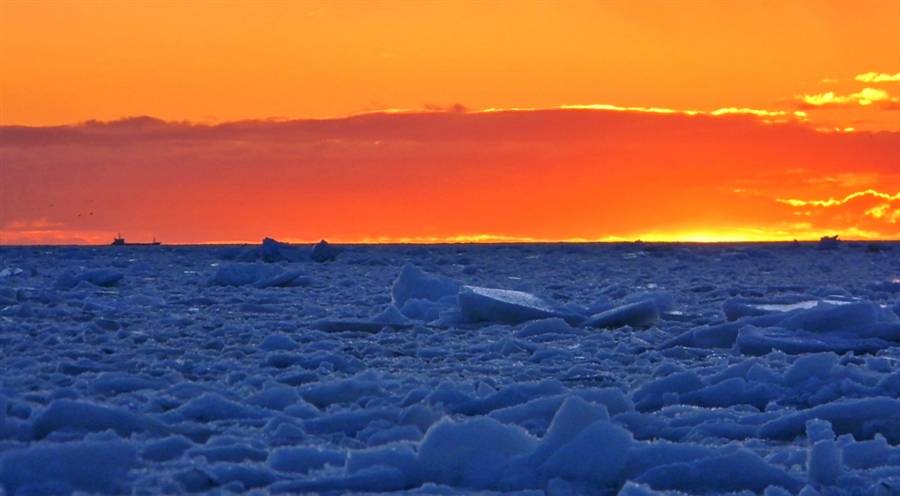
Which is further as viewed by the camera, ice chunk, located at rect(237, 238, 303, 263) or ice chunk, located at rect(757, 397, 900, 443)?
ice chunk, located at rect(237, 238, 303, 263)

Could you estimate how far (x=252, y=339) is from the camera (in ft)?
19.3

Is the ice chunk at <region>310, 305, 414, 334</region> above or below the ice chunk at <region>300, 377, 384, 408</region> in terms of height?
below

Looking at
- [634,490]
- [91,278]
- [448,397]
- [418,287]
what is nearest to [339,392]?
[448,397]

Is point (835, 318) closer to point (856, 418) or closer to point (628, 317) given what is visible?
point (628, 317)

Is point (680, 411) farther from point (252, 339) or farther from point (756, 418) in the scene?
point (252, 339)

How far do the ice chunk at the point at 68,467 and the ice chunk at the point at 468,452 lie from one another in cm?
84

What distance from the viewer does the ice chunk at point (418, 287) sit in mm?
7996

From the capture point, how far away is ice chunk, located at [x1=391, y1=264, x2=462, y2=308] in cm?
800

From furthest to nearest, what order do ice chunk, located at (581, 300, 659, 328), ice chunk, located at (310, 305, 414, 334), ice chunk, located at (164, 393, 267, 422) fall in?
ice chunk, located at (581, 300, 659, 328) < ice chunk, located at (310, 305, 414, 334) < ice chunk, located at (164, 393, 267, 422)

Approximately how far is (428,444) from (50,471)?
103 cm

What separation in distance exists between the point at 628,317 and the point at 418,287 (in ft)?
6.51

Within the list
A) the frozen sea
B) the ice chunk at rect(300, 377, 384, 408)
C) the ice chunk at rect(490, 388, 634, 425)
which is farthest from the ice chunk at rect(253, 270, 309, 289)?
the ice chunk at rect(490, 388, 634, 425)

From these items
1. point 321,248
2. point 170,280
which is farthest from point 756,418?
point 321,248

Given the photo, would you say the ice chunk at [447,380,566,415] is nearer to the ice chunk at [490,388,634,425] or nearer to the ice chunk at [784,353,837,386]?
the ice chunk at [490,388,634,425]
